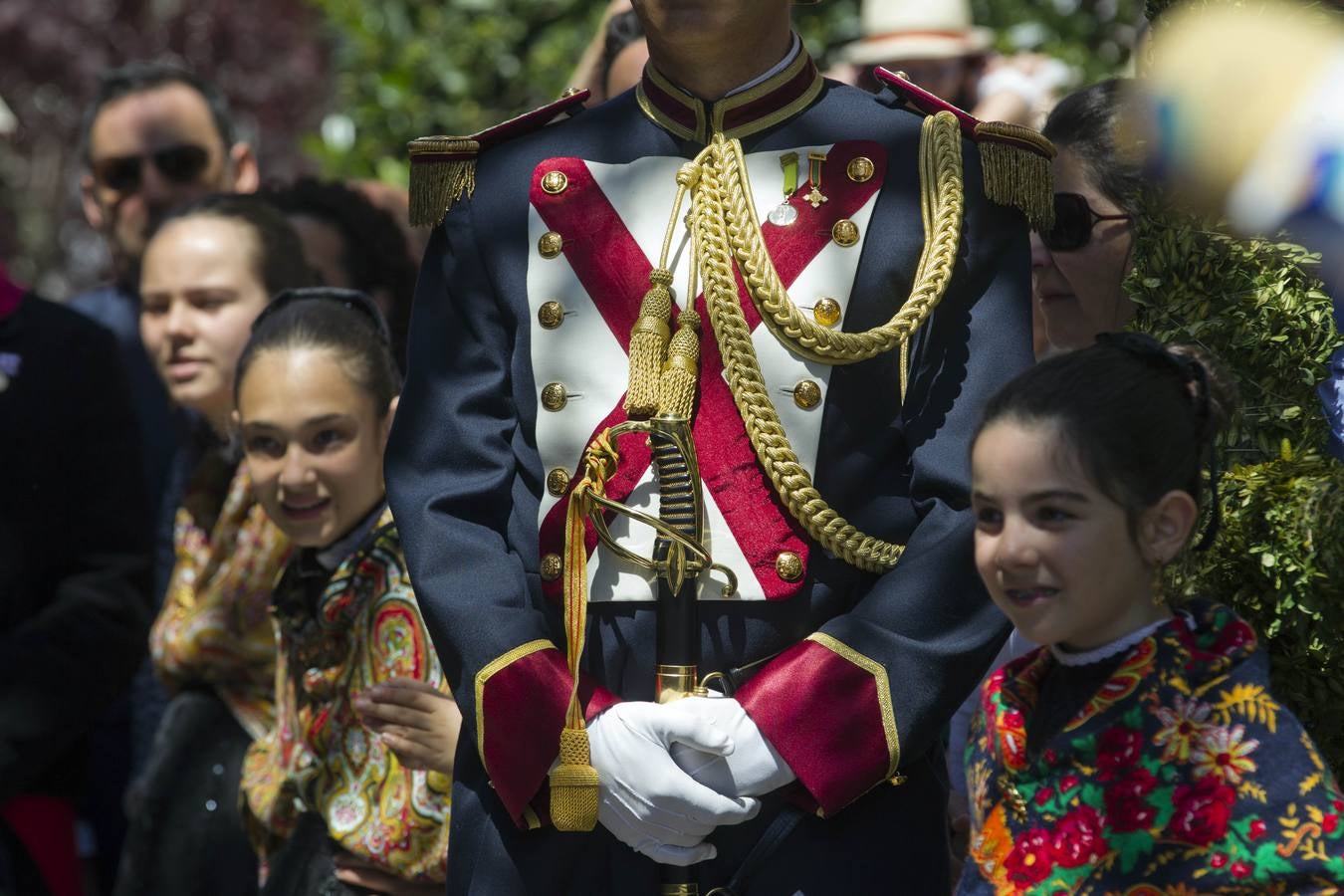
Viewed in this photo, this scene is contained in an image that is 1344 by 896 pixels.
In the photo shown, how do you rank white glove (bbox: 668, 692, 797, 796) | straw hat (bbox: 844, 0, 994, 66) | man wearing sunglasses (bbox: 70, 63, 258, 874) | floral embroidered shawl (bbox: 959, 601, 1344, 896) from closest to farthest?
floral embroidered shawl (bbox: 959, 601, 1344, 896) < white glove (bbox: 668, 692, 797, 796) < man wearing sunglasses (bbox: 70, 63, 258, 874) < straw hat (bbox: 844, 0, 994, 66)

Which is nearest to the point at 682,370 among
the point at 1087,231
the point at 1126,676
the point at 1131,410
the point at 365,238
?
the point at 1131,410

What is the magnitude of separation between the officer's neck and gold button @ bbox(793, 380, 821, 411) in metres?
0.48

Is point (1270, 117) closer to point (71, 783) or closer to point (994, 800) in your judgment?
point (994, 800)

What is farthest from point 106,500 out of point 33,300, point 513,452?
point 513,452

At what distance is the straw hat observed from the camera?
5.77 meters

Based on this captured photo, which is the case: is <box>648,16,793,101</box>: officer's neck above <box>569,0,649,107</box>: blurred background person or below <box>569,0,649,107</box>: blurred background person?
above

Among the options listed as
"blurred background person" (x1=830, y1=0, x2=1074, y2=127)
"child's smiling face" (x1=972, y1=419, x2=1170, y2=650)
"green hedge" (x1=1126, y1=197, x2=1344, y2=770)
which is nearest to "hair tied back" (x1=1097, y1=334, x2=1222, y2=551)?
"child's smiling face" (x1=972, y1=419, x2=1170, y2=650)

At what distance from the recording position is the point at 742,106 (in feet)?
9.90

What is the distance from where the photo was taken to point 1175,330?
3.12m

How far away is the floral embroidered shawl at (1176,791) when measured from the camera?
2.47 metres

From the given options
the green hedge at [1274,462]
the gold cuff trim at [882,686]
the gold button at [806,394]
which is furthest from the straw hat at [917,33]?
the gold cuff trim at [882,686]

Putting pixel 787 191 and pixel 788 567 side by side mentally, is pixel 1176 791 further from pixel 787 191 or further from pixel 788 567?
pixel 787 191

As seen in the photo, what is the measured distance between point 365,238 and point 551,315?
7.28ft

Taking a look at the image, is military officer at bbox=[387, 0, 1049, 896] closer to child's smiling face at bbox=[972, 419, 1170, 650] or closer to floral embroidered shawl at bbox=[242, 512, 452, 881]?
child's smiling face at bbox=[972, 419, 1170, 650]
